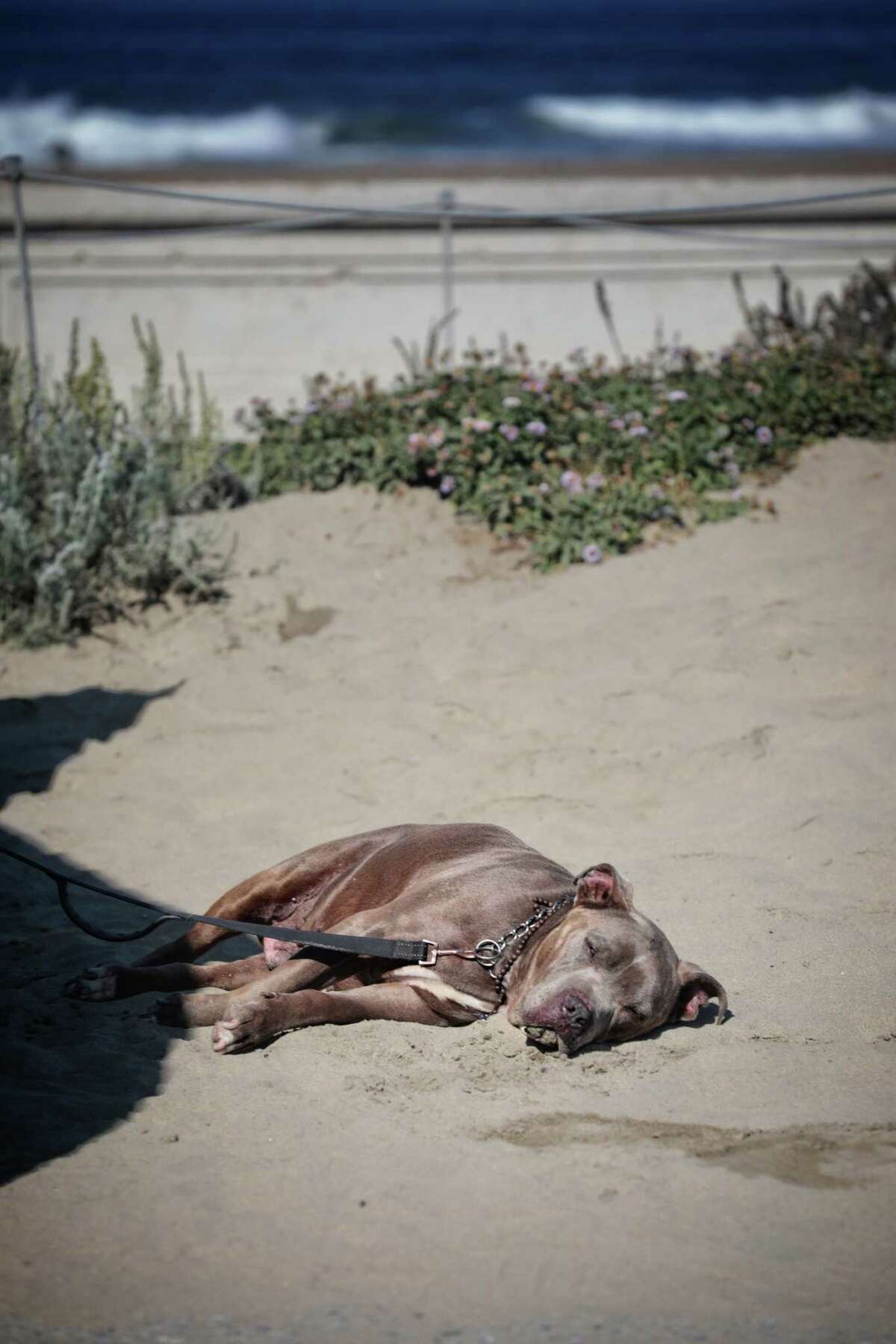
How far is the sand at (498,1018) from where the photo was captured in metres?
→ 2.71

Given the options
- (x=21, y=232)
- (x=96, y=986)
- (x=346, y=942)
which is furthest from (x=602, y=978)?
(x=21, y=232)

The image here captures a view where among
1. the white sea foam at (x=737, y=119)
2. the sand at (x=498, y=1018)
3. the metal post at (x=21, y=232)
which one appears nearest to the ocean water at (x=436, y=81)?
the white sea foam at (x=737, y=119)

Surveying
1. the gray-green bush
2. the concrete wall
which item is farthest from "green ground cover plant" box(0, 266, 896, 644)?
the concrete wall

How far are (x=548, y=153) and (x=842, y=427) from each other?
1080 inches

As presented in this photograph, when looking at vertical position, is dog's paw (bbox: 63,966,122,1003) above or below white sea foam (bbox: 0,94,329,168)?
below

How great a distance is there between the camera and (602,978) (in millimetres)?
3711

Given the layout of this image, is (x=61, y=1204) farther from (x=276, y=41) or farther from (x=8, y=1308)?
(x=276, y=41)

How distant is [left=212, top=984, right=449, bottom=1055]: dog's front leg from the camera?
3.70m

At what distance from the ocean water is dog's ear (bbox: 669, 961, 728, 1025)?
92.5 feet

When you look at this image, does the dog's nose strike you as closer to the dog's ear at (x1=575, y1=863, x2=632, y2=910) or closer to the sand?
the sand

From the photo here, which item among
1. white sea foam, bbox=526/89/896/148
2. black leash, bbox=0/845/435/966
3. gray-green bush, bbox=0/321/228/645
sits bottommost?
black leash, bbox=0/845/435/966

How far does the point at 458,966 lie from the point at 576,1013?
16.6 inches

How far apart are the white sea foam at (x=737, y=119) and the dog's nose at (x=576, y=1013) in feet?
109

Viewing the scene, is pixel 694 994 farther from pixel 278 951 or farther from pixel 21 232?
pixel 21 232
